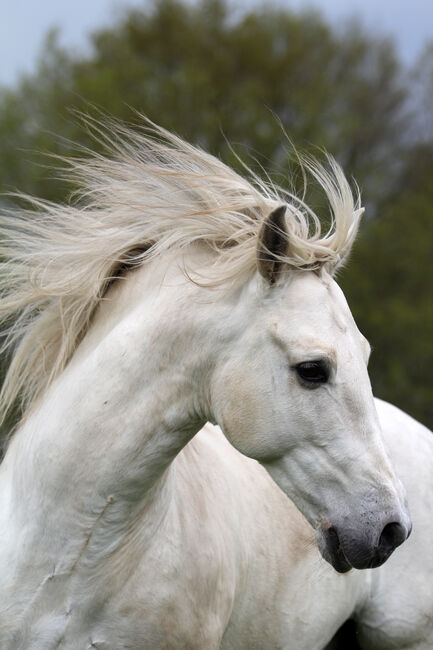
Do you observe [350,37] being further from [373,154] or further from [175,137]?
[175,137]

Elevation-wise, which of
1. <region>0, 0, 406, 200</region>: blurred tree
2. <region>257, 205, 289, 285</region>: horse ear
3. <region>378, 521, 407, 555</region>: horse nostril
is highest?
<region>257, 205, 289, 285</region>: horse ear

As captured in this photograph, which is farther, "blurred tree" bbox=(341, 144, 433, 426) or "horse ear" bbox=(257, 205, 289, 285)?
"blurred tree" bbox=(341, 144, 433, 426)

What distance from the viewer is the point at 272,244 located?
2.94 m

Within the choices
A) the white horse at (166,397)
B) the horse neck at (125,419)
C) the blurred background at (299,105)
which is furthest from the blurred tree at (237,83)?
the horse neck at (125,419)

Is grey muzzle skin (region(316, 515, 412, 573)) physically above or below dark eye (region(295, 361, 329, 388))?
below

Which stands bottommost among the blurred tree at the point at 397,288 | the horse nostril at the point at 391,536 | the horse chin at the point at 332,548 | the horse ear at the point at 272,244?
the blurred tree at the point at 397,288

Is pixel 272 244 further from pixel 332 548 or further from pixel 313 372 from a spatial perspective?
pixel 332 548

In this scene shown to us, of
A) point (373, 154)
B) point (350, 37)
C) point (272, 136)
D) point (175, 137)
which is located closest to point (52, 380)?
point (175, 137)

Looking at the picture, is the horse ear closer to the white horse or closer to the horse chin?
the white horse

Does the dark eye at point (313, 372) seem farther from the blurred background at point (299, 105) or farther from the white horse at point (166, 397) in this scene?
the blurred background at point (299, 105)

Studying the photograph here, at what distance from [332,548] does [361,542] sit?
0.40 feet

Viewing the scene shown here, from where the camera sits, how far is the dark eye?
9.23ft

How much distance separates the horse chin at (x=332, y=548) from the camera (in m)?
2.87

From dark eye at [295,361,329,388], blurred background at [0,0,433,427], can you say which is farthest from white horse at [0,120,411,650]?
blurred background at [0,0,433,427]
